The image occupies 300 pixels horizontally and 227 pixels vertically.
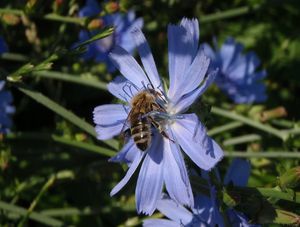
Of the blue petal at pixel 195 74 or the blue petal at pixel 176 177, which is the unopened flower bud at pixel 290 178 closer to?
the blue petal at pixel 176 177

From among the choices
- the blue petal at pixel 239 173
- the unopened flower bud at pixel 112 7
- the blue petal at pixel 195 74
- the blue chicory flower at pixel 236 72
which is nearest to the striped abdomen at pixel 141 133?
the blue petal at pixel 195 74

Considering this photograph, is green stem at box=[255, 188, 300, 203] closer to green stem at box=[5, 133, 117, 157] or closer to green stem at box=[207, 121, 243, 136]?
green stem at box=[5, 133, 117, 157]

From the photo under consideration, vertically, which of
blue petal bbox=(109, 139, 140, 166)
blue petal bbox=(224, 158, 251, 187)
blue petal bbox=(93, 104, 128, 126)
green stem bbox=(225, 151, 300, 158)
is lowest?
green stem bbox=(225, 151, 300, 158)

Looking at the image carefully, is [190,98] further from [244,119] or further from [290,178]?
[244,119]

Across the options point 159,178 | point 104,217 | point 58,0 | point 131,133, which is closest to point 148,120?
point 131,133

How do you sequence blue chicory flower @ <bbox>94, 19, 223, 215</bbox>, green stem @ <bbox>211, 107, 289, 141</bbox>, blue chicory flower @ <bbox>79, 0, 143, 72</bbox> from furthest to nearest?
blue chicory flower @ <bbox>79, 0, 143, 72</bbox> → green stem @ <bbox>211, 107, 289, 141</bbox> → blue chicory flower @ <bbox>94, 19, 223, 215</bbox>

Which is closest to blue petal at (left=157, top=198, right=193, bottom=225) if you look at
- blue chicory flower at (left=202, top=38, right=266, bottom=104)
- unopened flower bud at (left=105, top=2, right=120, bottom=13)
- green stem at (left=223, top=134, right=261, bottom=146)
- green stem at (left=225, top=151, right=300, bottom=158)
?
green stem at (left=225, top=151, right=300, bottom=158)

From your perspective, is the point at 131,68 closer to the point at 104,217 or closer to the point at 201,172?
the point at 201,172
